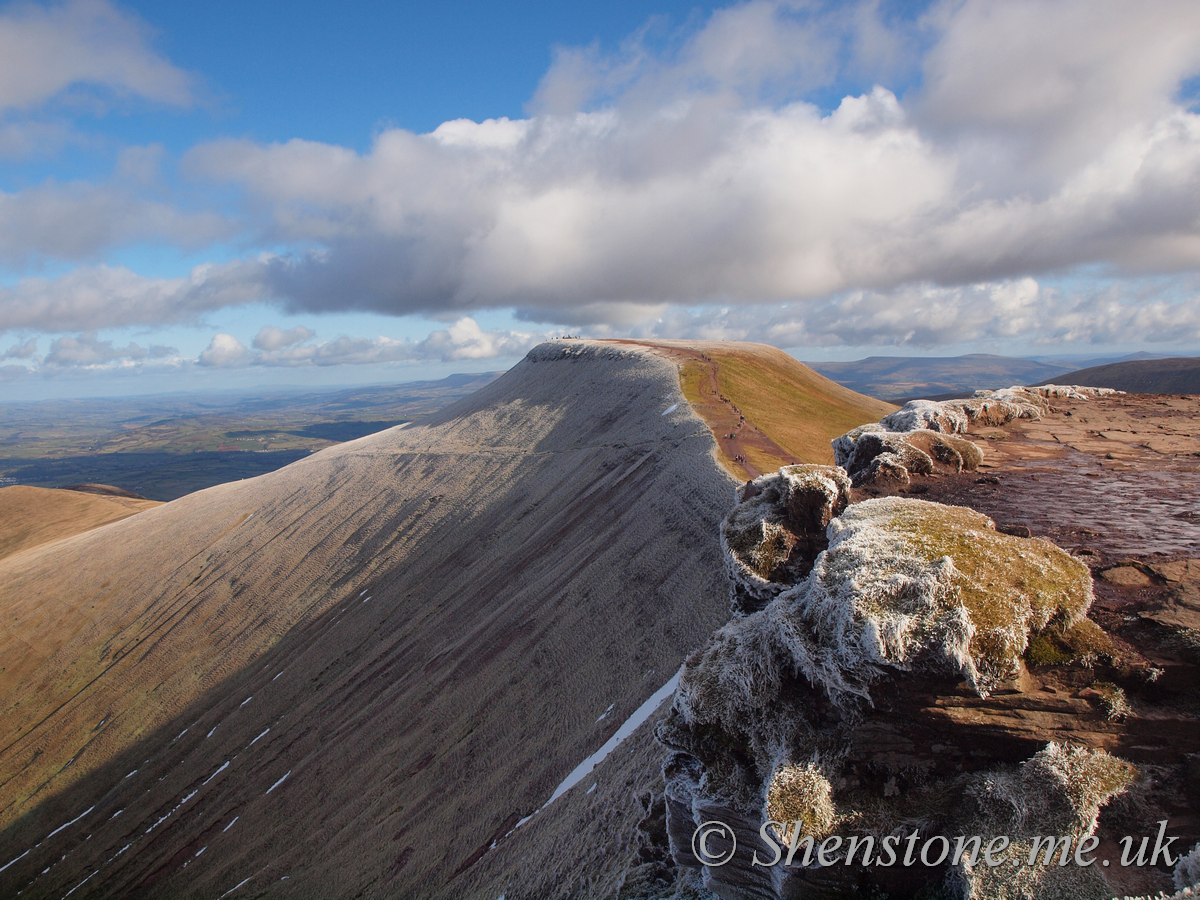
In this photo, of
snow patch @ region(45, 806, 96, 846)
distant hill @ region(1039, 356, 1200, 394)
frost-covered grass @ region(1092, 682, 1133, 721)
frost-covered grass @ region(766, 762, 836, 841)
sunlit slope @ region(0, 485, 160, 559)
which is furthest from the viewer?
distant hill @ region(1039, 356, 1200, 394)

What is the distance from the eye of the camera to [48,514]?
11825 centimetres

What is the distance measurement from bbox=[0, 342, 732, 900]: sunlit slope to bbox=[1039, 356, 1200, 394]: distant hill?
176522 millimetres

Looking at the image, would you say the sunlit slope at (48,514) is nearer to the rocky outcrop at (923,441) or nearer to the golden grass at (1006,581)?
the rocky outcrop at (923,441)

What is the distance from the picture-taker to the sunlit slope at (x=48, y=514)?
10800cm

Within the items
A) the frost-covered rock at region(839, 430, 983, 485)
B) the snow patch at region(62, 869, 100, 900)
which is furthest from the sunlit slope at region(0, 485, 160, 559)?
the frost-covered rock at region(839, 430, 983, 485)

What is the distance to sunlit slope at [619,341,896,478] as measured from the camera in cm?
4872

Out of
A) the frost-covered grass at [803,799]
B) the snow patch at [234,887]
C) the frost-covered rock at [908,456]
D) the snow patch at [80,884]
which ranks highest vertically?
the frost-covered rock at [908,456]

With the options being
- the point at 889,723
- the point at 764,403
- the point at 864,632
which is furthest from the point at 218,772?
the point at 764,403

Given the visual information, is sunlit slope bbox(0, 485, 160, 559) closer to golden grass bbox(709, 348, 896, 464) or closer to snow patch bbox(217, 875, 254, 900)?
snow patch bbox(217, 875, 254, 900)

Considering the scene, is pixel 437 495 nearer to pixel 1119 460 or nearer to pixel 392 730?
pixel 392 730

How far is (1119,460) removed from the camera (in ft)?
77.6

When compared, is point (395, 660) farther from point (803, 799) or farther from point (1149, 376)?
point (1149, 376)

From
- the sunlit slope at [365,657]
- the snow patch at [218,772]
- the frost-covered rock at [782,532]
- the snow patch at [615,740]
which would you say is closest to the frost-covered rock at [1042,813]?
the frost-covered rock at [782,532]

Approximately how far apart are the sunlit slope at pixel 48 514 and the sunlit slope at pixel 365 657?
31975mm
